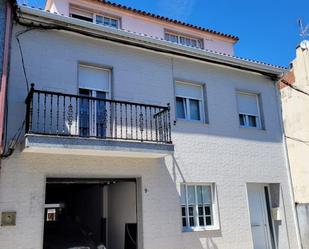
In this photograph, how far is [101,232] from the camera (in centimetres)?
1160

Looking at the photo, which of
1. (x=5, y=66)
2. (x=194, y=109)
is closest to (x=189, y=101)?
(x=194, y=109)

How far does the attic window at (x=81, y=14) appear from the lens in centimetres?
1226

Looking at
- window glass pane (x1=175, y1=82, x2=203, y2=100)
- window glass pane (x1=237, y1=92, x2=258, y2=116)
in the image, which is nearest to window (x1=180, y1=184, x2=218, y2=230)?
window glass pane (x1=175, y1=82, x2=203, y2=100)

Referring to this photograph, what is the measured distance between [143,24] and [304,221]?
382 inches

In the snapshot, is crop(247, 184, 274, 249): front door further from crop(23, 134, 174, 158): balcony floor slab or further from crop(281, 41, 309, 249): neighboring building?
crop(281, 41, 309, 249): neighboring building

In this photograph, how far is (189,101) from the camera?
424 inches

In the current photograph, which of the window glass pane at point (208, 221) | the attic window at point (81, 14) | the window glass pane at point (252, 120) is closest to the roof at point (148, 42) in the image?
the window glass pane at point (252, 120)

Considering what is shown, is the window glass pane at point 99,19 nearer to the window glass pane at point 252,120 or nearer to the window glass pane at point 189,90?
the window glass pane at point 189,90

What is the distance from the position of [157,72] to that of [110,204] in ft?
16.0

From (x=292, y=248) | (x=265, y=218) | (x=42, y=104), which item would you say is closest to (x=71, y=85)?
(x=42, y=104)

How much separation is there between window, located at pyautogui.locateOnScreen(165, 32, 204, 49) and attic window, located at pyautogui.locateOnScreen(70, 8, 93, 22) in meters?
3.48

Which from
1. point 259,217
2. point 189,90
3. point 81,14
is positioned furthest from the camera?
point 81,14

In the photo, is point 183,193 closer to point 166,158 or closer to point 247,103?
point 166,158

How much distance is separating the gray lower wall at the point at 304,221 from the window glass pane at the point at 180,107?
5471 mm
